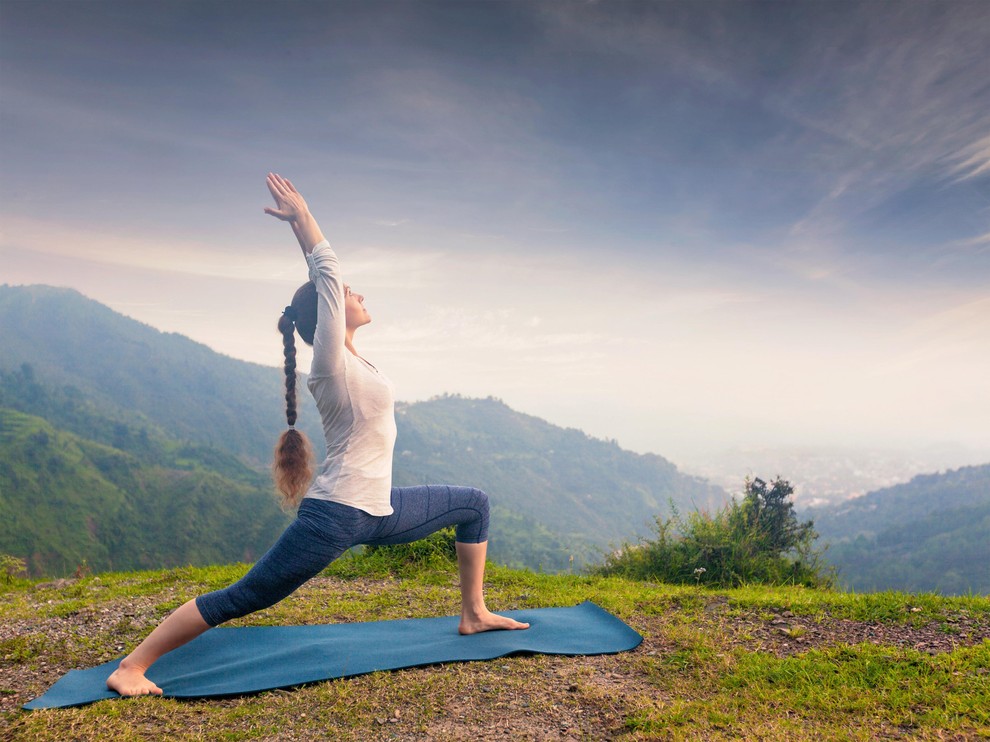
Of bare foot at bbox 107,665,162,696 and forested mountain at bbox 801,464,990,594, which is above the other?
bare foot at bbox 107,665,162,696

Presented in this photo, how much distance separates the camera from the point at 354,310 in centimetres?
366

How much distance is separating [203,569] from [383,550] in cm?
187

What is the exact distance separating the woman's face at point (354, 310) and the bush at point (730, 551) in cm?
439

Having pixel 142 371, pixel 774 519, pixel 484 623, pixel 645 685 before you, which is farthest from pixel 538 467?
pixel 645 685

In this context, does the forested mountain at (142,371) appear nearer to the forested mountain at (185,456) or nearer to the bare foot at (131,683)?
the forested mountain at (185,456)

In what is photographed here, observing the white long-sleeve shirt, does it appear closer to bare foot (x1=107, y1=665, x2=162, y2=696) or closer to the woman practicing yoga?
the woman practicing yoga

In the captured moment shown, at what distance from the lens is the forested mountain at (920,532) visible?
4541cm

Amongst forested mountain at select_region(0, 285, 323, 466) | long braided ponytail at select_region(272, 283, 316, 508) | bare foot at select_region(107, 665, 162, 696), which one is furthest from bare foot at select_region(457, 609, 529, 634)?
forested mountain at select_region(0, 285, 323, 466)

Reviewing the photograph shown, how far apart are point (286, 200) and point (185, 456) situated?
101895 millimetres

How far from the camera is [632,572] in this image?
7059 mm

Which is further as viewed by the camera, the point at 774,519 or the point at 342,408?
the point at 774,519

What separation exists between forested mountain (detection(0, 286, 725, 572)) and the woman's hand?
4.56m

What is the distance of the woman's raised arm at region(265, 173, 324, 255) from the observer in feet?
11.8

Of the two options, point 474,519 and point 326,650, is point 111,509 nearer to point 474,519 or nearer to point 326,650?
point 326,650
